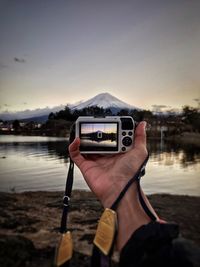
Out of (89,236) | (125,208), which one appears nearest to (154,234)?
(125,208)

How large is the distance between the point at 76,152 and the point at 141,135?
0.36m

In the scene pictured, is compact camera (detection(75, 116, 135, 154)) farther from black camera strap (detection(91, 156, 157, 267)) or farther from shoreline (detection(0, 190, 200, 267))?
shoreline (detection(0, 190, 200, 267))

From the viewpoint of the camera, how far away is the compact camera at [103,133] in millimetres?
1601

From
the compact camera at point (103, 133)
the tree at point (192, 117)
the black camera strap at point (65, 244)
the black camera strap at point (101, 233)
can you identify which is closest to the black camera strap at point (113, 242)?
the black camera strap at point (101, 233)

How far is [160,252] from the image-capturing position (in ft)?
2.96

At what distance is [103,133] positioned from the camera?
65.3 inches

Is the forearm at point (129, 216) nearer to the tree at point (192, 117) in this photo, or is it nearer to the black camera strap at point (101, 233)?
the black camera strap at point (101, 233)

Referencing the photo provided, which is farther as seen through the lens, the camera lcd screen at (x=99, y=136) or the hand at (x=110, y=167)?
the camera lcd screen at (x=99, y=136)

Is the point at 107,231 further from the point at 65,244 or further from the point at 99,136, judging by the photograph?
the point at 99,136

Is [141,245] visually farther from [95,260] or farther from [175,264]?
[95,260]

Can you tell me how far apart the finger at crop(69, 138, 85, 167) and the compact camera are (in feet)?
0.19

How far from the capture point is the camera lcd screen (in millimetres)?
1617

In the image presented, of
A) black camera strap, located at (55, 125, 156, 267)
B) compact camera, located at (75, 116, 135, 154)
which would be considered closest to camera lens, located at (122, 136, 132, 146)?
compact camera, located at (75, 116, 135, 154)

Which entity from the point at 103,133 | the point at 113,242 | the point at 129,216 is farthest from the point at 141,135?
the point at 113,242
